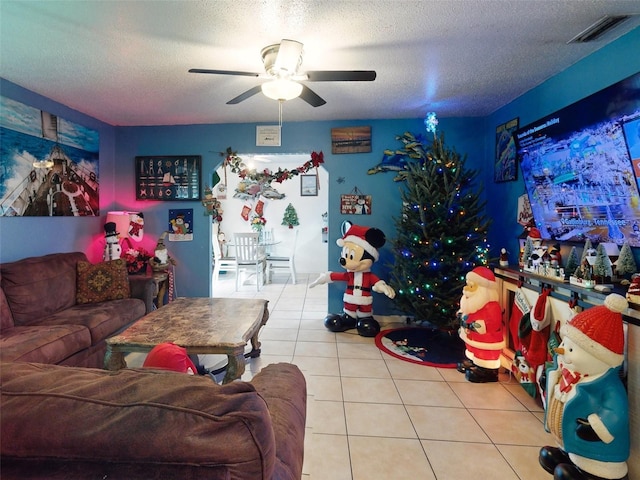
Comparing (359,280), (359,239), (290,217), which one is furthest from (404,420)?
(290,217)

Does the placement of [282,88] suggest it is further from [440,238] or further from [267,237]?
[267,237]

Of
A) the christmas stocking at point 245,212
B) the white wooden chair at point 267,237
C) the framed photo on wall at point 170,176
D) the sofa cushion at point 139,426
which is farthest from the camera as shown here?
the christmas stocking at point 245,212

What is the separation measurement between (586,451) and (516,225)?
6.75 ft

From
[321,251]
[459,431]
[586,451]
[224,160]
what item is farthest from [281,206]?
[586,451]

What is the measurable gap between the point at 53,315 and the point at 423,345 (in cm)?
316

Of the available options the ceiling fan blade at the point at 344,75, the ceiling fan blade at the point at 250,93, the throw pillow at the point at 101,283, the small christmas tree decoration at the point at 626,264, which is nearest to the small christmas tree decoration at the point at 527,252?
the small christmas tree decoration at the point at 626,264

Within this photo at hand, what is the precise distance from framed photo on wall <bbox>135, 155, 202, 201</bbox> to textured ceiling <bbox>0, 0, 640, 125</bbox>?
87 centimetres

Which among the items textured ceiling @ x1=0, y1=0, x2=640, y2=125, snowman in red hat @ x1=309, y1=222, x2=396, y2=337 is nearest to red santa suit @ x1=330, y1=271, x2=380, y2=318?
snowman in red hat @ x1=309, y1=222, x2=396, y2=337

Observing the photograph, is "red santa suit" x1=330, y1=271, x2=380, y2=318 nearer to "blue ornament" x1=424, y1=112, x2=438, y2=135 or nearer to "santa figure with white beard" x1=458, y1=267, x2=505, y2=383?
"santa figure with white beard" x1=458, y1=267, x2=505, y2=383

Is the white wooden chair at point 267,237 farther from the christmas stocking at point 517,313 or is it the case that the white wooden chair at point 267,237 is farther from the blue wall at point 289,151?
the christmas stocking at point 517,313

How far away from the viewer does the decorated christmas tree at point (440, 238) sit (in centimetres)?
302

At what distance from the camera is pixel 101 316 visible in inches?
103

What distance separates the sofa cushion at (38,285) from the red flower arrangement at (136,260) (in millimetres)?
573

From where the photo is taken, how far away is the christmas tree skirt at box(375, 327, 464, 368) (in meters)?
→ 2.88
